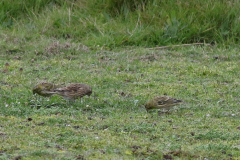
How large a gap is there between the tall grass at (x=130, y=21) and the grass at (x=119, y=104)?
0.79 metres

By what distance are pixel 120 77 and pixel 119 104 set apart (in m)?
2.28

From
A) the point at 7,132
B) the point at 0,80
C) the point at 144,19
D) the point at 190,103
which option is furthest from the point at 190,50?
the point at 7,132

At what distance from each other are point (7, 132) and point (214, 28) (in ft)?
31.8

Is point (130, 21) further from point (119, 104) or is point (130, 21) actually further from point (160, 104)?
point (160, 104)

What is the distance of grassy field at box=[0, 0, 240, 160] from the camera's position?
562 centimetres

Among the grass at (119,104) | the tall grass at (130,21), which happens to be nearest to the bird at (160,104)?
the grass at (119,104)

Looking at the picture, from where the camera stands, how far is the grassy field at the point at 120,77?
5.62 m

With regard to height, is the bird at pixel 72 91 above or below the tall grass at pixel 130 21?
above

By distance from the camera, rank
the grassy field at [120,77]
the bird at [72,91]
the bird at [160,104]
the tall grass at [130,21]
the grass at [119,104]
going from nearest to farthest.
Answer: the grass at [119,104], the grassy field at [120,77], the bird at [160,104], the bird at [72,91], the tall grass at [130,21]

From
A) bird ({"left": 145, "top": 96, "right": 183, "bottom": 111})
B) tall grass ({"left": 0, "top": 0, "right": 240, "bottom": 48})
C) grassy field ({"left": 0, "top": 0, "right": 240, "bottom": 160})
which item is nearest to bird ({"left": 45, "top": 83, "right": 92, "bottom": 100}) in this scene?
grassy field ({"left": 0, "top": 0, "right": 240, "bottom": 160})

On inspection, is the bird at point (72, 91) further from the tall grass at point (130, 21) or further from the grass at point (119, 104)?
the tall grass at point (130, 21)

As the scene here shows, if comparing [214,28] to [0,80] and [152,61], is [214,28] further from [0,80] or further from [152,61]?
[0,80]

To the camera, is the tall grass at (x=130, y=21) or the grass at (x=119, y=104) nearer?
the grass at (x=119, y=104)

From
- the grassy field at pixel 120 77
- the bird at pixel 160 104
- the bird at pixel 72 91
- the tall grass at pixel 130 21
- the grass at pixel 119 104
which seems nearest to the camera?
the grass at pixel 119 104
